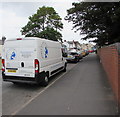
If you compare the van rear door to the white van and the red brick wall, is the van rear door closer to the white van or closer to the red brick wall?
the white van

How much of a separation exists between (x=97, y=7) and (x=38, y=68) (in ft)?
49.3

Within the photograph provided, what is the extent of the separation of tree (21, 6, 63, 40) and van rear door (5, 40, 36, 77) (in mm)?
22234

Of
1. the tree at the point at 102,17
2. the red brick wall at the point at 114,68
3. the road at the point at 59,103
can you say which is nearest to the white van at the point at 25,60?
the road at the point at 59,103

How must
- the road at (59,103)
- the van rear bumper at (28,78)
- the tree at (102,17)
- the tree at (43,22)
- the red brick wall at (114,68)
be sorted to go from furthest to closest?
the tree at (43,22)
the tree at (102,17)
the van rear bumper at (28,78)
the red brick wall at (114,68)
the road at (59,103)

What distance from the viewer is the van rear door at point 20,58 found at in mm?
5785

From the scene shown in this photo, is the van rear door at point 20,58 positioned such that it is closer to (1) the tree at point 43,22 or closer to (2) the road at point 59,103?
(2) the road at point 59,103

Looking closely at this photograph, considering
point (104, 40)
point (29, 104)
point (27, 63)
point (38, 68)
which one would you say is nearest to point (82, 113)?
point (29, 104)

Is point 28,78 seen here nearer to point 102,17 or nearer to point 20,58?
point 20,58

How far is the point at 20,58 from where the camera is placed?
19.7ft

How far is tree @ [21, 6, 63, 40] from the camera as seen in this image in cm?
2948

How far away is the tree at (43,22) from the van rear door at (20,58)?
22.2m

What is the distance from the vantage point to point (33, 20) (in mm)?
30000

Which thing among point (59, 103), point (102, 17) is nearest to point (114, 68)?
point (59, 103)

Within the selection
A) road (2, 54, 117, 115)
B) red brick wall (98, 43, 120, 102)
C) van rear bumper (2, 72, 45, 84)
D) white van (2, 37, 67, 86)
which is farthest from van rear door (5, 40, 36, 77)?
red brick wall (98, 43, 120, 102)
